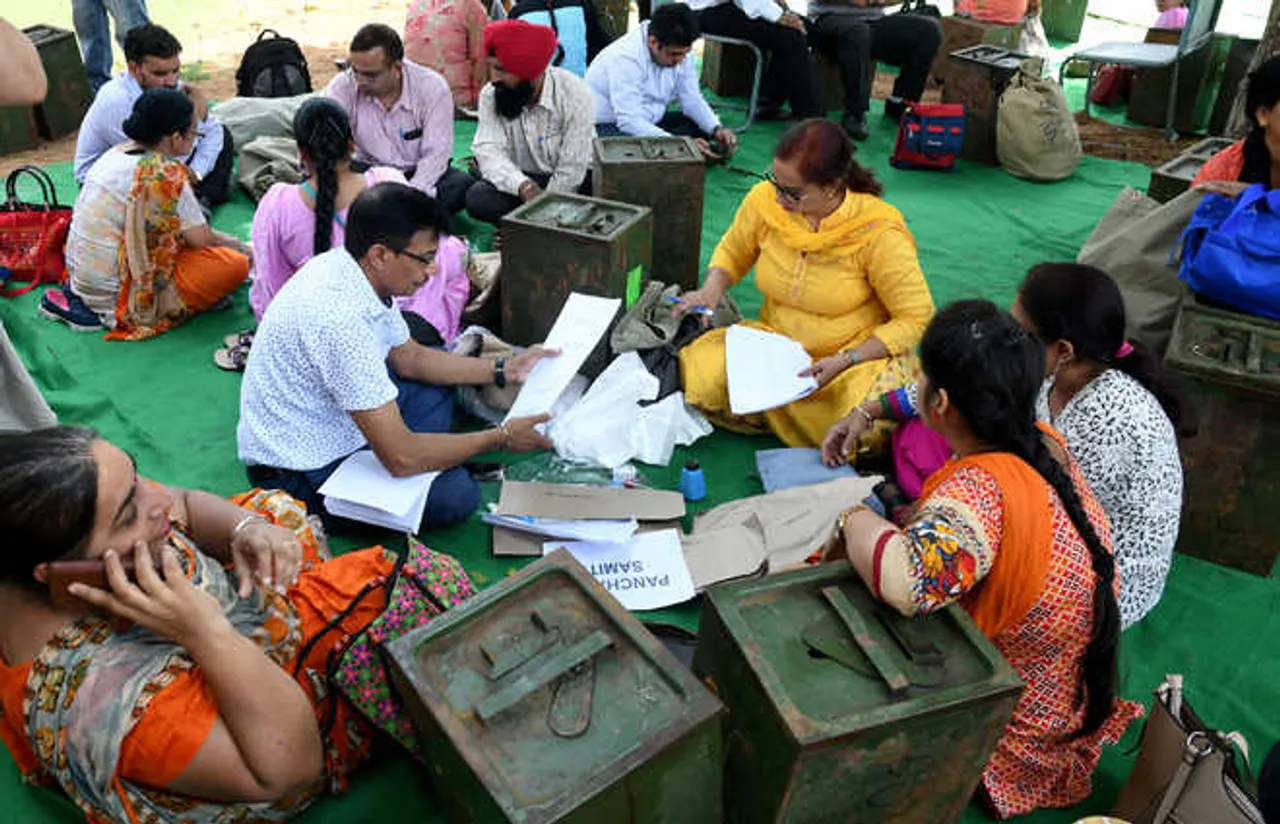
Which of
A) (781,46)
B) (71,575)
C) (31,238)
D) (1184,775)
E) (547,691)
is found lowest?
(1184,775)

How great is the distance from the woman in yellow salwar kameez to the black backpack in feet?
12.9

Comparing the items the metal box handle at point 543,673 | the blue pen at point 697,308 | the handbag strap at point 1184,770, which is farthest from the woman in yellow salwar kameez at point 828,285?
the metal box handle at point 543,673

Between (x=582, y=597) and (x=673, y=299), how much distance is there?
2.11m

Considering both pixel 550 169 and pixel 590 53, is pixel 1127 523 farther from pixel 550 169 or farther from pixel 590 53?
pixel 590 53

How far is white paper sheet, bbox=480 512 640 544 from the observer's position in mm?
2715

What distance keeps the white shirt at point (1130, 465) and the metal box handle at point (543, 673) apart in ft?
4.54

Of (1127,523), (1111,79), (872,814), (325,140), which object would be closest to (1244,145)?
(1127,523)

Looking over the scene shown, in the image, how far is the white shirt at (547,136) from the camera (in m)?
4.46

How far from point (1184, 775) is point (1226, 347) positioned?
148cm

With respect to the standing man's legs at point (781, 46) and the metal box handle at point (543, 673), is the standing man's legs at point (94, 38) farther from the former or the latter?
the metal box handle at point (543, 673)

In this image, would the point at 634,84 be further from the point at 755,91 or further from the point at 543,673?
the point at 543,673

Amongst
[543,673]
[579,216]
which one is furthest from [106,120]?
[543,673]

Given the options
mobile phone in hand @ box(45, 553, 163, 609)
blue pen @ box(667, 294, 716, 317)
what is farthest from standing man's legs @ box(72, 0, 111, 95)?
mobile phone in hand @ box(45, 553, 163, 609)

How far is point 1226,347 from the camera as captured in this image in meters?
2.68
